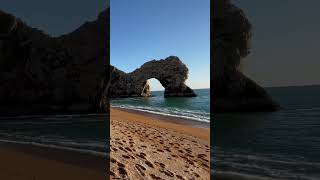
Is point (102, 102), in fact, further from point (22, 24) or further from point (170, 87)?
point (170, 87)

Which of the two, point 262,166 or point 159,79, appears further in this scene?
point 159,79

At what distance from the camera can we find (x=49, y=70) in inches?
671

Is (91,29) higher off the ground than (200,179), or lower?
higher

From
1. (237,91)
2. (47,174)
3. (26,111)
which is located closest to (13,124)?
(26,111)

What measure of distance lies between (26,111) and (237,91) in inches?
395

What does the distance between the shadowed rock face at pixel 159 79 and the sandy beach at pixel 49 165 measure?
46110mm

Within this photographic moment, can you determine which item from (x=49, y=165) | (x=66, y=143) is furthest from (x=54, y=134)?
(x=49, y=165)

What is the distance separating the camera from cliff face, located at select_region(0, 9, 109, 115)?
597 inches

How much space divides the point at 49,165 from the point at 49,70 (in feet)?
40.9

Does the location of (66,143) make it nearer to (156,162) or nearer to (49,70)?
(156,162)

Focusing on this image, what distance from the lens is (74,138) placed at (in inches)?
360

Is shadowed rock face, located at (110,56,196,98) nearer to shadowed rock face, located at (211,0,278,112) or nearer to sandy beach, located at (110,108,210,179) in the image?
shadowed rock face, located at (211,0,278,112)

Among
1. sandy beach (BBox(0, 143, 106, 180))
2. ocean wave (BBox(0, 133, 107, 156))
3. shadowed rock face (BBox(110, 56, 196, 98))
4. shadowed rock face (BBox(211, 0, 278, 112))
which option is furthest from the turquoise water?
shadowed rock face (BBox(110, 56, 196, 98))

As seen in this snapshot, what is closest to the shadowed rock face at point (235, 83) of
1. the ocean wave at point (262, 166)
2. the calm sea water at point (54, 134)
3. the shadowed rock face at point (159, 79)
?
the calm sea water at point (54, 134)
